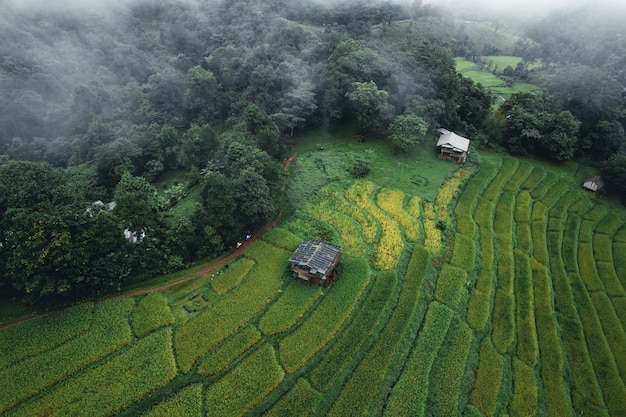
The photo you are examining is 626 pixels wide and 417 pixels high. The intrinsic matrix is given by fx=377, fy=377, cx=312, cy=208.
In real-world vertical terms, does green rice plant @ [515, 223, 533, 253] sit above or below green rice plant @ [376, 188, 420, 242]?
below

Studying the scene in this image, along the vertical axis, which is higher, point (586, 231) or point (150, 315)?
point (150, 315)

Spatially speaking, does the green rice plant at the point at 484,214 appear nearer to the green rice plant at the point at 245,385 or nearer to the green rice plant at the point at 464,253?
the green rice plant at the point at 464,253

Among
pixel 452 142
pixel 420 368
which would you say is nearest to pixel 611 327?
pixel 420 368

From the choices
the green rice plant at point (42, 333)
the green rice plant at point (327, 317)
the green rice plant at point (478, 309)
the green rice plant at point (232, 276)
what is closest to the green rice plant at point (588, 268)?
the green rice plant at point (478, 309)

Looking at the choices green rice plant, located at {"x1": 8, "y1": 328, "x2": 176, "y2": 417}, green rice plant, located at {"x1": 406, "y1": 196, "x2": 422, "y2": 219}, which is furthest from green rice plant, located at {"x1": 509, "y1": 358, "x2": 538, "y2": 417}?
green rice plant, located at {"x1": 8, "y1": 328, "x2": 176, "y2": 417}

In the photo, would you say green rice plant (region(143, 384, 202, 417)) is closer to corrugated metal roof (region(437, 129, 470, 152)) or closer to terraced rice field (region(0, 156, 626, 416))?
terraced rice field (region(0, 156, 626, 416))

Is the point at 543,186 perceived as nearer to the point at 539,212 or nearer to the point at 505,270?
the point at 539,212
